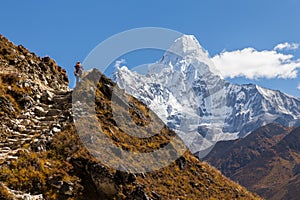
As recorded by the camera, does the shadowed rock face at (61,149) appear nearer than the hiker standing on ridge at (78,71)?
Yes

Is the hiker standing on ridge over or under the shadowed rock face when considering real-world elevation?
over

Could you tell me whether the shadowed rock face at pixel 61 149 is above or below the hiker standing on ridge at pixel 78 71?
below

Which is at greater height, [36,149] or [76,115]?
[76,115]

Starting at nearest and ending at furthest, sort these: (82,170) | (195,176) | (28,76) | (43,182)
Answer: (43,182) < (82,170) < (195,176) < (28,76)

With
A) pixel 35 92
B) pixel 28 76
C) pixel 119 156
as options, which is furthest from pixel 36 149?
pixel 28 76

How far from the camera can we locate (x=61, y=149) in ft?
77.6

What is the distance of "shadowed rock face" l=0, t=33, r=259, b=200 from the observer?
20359 millimetres

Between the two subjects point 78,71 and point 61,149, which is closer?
point 61,149

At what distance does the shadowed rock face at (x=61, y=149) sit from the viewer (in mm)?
20359

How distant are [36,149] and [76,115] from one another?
18.3ft

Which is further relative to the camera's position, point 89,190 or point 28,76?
point 28,76

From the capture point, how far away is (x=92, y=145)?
25.4m

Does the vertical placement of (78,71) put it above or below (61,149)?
above

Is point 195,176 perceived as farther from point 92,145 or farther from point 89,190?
point 89,190
